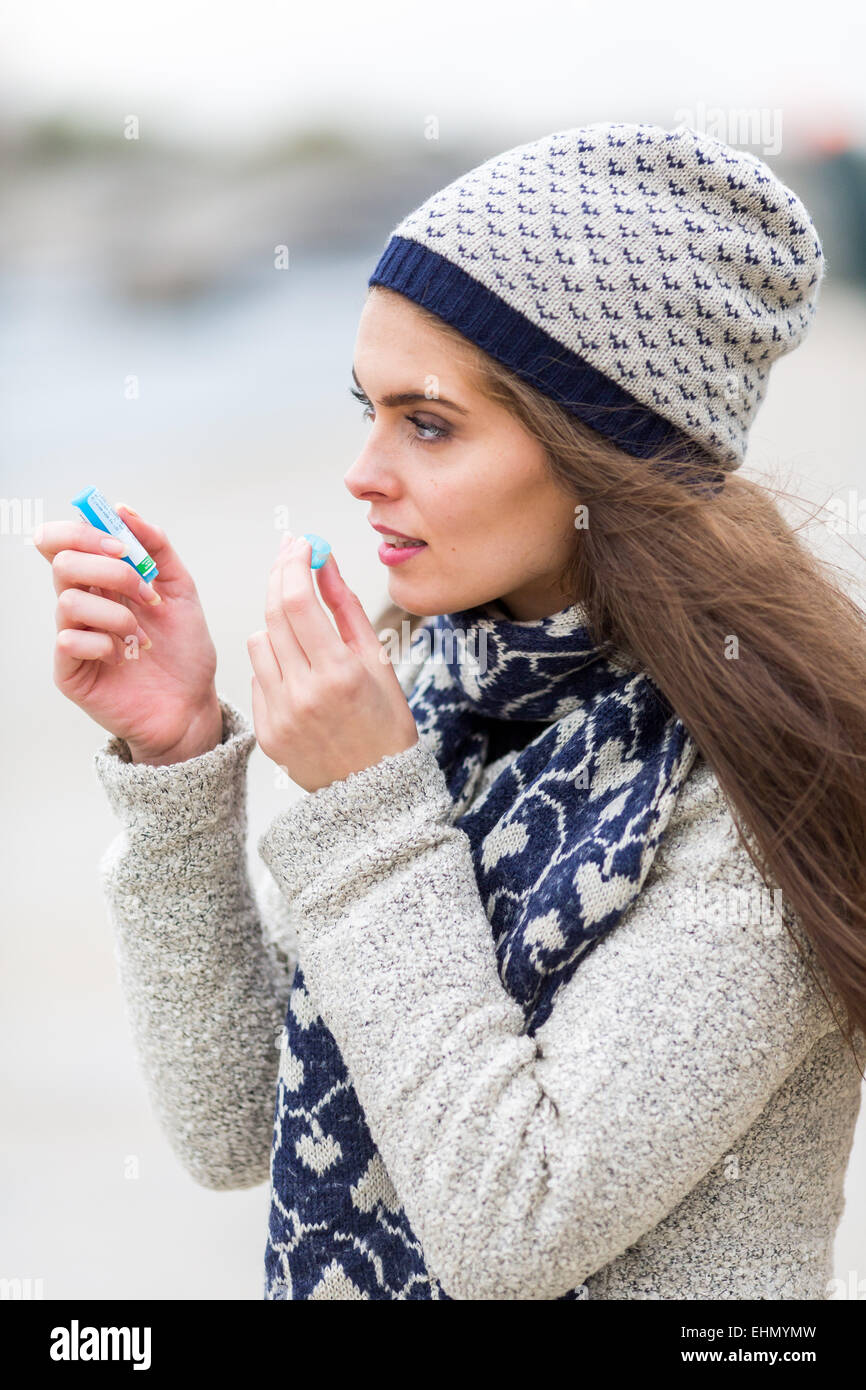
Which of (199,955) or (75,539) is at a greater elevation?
(75,539)

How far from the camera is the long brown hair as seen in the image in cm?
128

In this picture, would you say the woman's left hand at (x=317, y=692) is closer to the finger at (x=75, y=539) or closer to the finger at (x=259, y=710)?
the finger at (x=259, y=710)

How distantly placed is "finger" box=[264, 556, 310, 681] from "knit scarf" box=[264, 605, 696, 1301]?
28 cm

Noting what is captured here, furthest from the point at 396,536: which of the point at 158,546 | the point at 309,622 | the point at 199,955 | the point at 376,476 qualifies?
the point at 199,955

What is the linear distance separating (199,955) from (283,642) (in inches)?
19.2

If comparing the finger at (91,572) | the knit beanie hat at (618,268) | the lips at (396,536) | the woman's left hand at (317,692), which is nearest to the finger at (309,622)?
the woman's left hand at (317,692)

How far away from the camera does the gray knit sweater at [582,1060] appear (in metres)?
1.21

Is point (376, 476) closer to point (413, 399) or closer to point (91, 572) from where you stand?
point (413, 399)

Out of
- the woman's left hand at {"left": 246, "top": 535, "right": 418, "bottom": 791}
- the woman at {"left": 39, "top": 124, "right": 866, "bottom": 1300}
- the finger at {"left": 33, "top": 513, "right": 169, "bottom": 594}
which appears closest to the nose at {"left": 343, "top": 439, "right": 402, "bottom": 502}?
the woman at {"left": 39, "top": 124, "right": 866, "bottom": 1300}

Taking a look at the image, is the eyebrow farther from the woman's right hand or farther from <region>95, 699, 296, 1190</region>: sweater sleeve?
<region>95, 699, 296, 1190</region>: sweater sleeve

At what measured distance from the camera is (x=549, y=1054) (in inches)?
50.2
